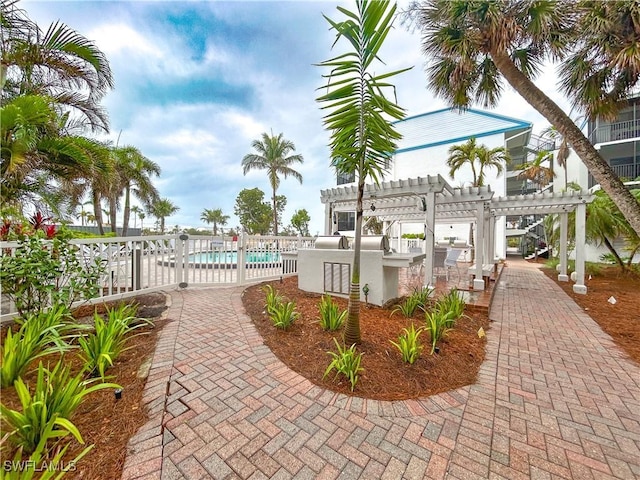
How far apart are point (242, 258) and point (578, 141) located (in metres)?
7.76

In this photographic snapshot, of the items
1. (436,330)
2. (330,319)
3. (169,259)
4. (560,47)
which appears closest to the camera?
(436,330)

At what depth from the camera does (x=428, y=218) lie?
240 inches

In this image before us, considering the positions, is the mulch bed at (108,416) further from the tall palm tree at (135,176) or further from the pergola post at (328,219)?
the tall palm tree at (135,176)

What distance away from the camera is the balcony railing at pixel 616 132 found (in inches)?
575

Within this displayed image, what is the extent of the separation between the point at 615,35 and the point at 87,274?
9.84 meters

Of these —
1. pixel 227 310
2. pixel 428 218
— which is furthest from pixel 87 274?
pixel 428 218

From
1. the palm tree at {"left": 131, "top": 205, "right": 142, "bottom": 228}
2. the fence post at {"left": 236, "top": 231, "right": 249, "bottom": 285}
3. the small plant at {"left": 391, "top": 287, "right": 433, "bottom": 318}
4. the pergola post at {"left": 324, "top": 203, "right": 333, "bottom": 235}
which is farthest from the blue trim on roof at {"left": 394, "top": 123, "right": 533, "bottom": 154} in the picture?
the palm tree at {"left": 131, "top": 205, "right": 142, "bottom": 228}

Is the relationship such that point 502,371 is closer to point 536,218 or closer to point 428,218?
point 428,218

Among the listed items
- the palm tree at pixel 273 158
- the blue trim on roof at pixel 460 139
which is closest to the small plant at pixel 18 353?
the palm tree at pixel 273 158

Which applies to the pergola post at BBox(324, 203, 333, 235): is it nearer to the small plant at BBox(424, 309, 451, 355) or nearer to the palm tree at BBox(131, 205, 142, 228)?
the small plant at BBox(424, 309, 451, 355)

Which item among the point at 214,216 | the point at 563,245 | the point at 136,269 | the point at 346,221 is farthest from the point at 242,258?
the point at 214,216

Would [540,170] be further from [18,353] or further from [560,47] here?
[18,353]

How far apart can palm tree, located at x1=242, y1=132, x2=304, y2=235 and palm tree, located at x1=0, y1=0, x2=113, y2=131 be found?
1483 centimetres

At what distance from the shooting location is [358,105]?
2906 mm
